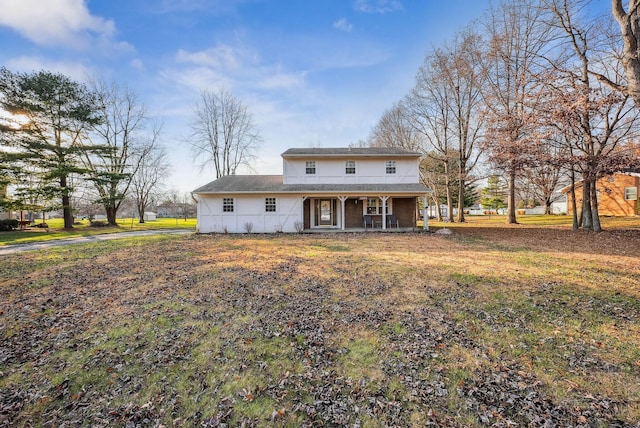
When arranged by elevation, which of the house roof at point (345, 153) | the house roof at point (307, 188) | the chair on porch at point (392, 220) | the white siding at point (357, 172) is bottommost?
the chair on porch at point (392, 220)

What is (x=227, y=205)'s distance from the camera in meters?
18.4

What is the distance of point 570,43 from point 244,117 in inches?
1108

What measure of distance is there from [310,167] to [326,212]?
3.44 meters

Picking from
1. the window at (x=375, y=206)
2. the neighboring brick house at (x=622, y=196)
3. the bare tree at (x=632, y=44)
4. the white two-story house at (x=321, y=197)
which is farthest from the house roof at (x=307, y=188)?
the neighboring brick house at (x=622, y=196)

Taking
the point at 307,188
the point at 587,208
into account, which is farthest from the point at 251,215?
the point at 587,208

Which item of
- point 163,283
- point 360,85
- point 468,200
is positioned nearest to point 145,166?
point 360,85

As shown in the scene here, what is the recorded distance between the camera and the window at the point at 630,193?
24.4 metres

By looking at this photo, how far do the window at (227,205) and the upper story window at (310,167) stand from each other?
5.68 m

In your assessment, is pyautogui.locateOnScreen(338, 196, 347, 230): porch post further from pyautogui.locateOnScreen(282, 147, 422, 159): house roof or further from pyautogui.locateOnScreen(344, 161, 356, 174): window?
pyautogui.locateOnScreen(282, 147, 422, 159): house roof

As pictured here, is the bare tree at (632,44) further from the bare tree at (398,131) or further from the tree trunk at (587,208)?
the bare tree at (398,131)

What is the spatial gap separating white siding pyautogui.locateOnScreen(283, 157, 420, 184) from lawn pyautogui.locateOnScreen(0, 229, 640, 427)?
11.6 m

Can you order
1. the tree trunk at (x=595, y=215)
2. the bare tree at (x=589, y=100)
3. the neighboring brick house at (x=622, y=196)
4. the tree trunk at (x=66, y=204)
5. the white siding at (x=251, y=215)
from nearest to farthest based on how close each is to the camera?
the bare tree at (x=589, y=100)
the tree trunk at (x=595, y=215)
the white siding at (x=251, y=215)
the tree trunk at (x=66, y=204)
the neighboring brick house at (x=622, y=196)

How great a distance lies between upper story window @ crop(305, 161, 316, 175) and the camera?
1897 centimetres

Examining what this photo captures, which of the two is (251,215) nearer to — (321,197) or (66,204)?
(321,197)
